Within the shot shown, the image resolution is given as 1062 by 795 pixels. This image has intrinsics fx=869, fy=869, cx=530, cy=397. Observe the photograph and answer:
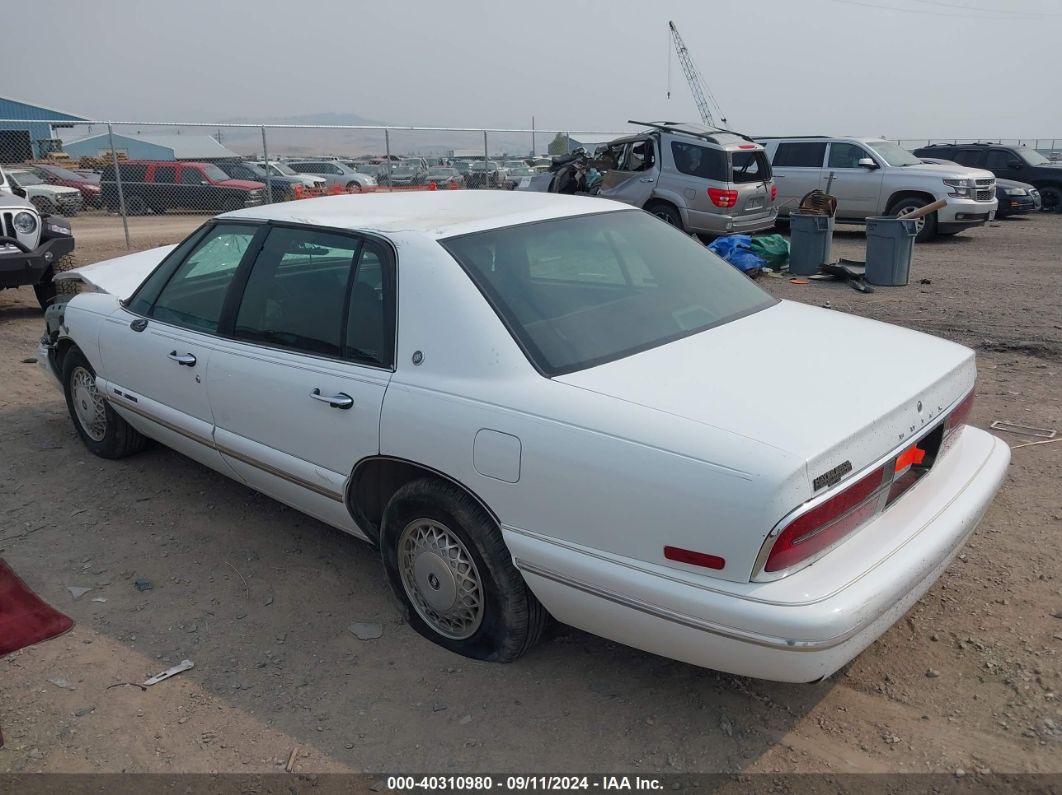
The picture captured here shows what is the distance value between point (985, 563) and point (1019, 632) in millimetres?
536

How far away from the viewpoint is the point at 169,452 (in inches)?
210

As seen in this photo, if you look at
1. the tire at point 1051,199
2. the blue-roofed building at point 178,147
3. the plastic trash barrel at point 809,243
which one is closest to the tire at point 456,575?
the plastic trash barrel at point 809,243

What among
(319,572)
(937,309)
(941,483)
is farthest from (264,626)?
(937,309)

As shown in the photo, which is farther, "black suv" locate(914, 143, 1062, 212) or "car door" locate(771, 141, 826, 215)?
"black suv" locate(914, 143, 1062, 212)

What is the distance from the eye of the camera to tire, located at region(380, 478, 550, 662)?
9.59ft

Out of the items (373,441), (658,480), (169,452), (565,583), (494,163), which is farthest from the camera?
(494,163)

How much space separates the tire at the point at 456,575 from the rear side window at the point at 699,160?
438 inches

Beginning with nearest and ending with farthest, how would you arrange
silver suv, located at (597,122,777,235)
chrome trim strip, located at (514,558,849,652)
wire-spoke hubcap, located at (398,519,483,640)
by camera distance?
1. chrome trim strip, located at (514,558,849,652)
2. wire-spoke hubcap, located at (398,519,483,640)
3. silver suv, located at (597,122,777,235)

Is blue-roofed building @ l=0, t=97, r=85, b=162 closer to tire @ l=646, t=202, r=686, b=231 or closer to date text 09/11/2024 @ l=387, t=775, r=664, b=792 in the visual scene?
tire @ l=646, t=202, r=686, b=231

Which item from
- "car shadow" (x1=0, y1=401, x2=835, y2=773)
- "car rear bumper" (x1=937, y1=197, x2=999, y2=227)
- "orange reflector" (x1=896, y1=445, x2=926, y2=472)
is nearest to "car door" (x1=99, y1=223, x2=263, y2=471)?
"car shadow" (x1=0, y1=401, x2=835, y2=773)

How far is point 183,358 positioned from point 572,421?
7.46 feet

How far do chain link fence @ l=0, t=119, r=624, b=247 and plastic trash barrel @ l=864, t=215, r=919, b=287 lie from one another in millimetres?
9390

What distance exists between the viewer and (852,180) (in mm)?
15852

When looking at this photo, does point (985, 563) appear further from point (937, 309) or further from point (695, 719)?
point (937, 309)
